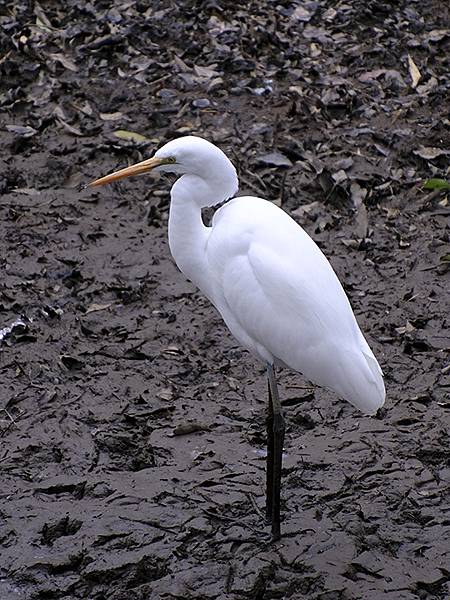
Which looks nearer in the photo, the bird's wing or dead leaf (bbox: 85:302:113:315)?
the bird's wing

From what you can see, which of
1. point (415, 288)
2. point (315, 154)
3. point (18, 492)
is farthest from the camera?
point (315, 154)

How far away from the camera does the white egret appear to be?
4.13 m

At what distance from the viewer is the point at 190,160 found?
164 inches

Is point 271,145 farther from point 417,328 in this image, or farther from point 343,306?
point 343,306

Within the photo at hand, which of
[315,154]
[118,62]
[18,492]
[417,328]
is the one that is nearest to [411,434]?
[417,328]

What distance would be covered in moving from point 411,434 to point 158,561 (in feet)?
4.53

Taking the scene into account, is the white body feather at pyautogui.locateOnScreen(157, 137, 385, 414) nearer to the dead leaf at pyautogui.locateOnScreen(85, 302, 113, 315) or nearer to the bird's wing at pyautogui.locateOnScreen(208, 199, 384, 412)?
the bird's wing at pyautogui.locateOnScreen(208, 199, 384, 412)

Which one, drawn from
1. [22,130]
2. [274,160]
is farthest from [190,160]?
[22,130]

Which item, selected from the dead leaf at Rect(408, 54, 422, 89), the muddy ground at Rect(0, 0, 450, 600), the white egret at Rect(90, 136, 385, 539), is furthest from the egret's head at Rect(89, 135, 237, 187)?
the dead leaf at Rect(408, 54, 422, 89)

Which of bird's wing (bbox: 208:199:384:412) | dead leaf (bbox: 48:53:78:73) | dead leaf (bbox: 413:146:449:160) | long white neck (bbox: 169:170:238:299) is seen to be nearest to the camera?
bird's wing (bbox: 208:199:384:412)

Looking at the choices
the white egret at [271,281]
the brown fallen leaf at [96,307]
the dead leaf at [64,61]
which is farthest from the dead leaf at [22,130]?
the white egret at [271,281]

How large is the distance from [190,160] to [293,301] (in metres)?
0.68

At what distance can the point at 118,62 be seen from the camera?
808cm

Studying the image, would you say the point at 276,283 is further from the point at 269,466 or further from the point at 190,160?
the point at 269,466
